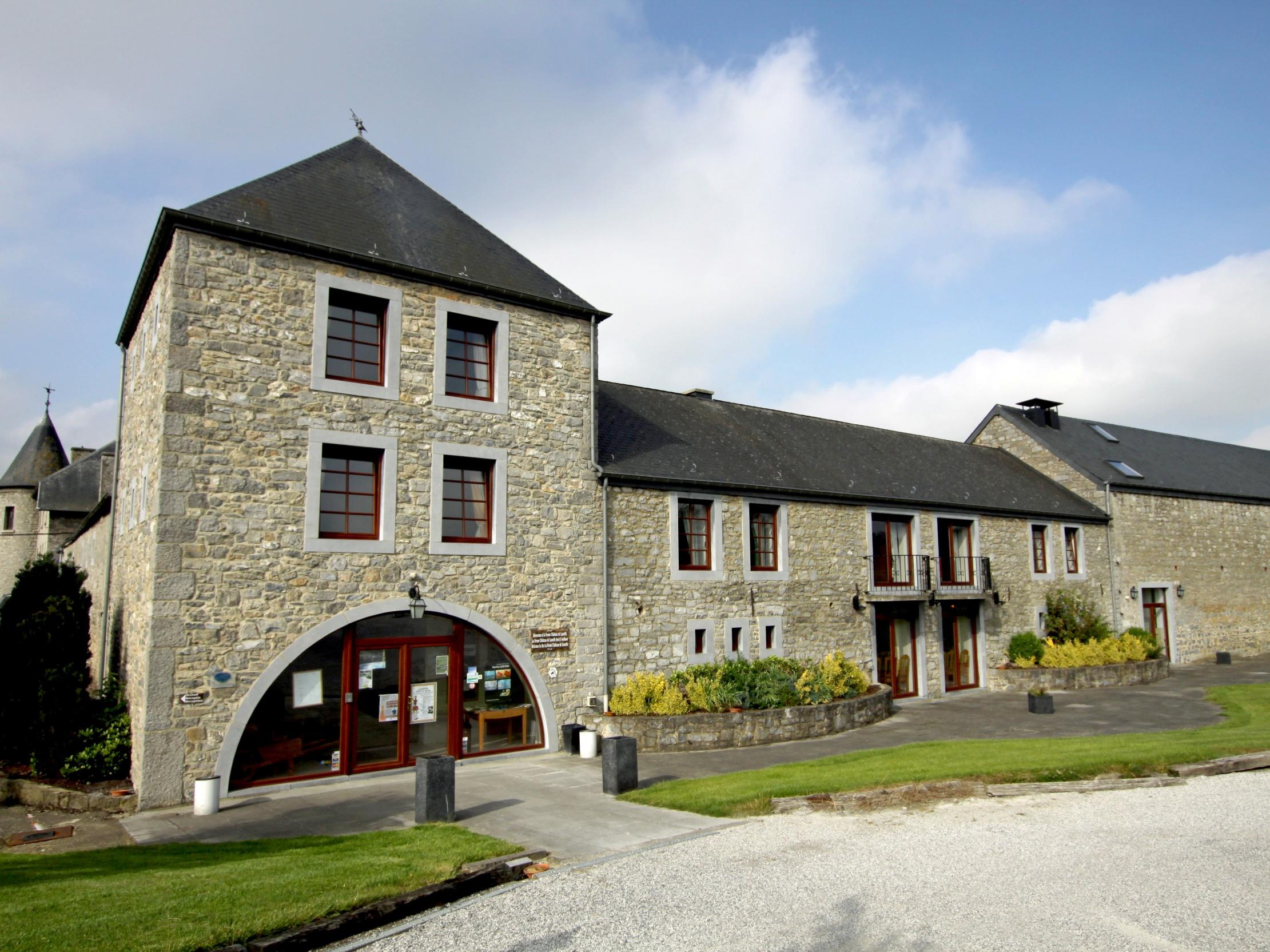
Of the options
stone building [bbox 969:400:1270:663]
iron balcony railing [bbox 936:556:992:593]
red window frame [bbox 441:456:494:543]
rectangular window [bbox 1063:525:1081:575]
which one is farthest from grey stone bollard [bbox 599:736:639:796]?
stone building [bbox 969:400:1270:663]

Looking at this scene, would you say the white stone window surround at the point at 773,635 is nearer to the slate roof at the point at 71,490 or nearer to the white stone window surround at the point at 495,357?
the white stone window surround at the point at 495,357

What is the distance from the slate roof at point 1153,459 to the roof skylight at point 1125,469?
0.57 ft

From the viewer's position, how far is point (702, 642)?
15.3m

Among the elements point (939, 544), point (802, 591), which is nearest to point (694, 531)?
point (802, 591)

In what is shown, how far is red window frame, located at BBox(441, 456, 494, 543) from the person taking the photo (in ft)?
41.6

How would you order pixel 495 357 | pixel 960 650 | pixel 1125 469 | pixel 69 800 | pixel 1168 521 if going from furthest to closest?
pixel 1125 469 → pixel 1168 521 → pixel 960 650 → pixel 495 357 → pixel 69 800

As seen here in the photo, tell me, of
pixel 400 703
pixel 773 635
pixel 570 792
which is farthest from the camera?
pixel 773 635

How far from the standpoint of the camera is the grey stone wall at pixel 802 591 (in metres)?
14.5

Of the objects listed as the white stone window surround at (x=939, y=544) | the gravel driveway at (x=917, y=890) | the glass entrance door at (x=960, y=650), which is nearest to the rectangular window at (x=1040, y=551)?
the white stone window surround at (x=939, y=544)

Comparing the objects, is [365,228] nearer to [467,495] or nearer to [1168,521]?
[467,495]

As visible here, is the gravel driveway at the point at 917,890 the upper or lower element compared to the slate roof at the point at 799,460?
lower

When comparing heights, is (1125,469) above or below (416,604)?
above

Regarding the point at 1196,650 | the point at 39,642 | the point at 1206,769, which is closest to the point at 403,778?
the point at 39,642

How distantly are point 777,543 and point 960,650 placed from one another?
23.9ft
